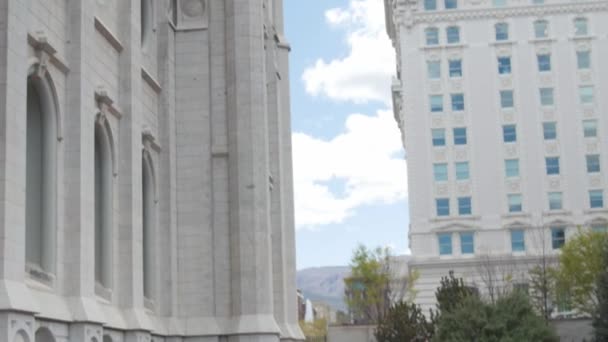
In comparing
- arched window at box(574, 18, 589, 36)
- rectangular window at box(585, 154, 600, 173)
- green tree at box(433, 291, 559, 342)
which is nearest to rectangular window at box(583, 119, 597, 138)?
rectangular window at box(585, 154, 600, 173)

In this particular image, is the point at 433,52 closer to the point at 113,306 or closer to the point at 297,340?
the point at 297,340

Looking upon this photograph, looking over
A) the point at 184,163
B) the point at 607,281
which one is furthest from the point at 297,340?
the point at 607,281

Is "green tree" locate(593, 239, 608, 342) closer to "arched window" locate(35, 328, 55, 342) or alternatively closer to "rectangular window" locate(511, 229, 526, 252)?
"arched window" locate(35, 328, 55, 342)

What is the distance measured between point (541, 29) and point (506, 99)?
19.9ft

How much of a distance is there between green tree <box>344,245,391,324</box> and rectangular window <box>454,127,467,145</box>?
1008 cm

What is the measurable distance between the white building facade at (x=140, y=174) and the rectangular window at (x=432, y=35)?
129 feet

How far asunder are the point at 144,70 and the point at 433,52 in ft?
166

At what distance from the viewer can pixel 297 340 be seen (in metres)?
37.5

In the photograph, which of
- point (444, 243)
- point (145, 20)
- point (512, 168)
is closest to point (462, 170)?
point (512, 168)

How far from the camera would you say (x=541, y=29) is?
77.9 metres

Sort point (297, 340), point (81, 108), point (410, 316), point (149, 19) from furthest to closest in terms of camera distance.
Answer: point (410, 316)
point (297, 340)
point (149, 19)
point (81, 108)

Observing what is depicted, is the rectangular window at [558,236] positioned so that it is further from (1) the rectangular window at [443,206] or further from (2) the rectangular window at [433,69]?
(2) the rectangular window at [433,69]

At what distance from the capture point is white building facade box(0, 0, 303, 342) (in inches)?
793

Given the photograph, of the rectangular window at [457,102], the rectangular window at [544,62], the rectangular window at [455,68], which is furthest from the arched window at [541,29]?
the rectangular window at [457,102]
